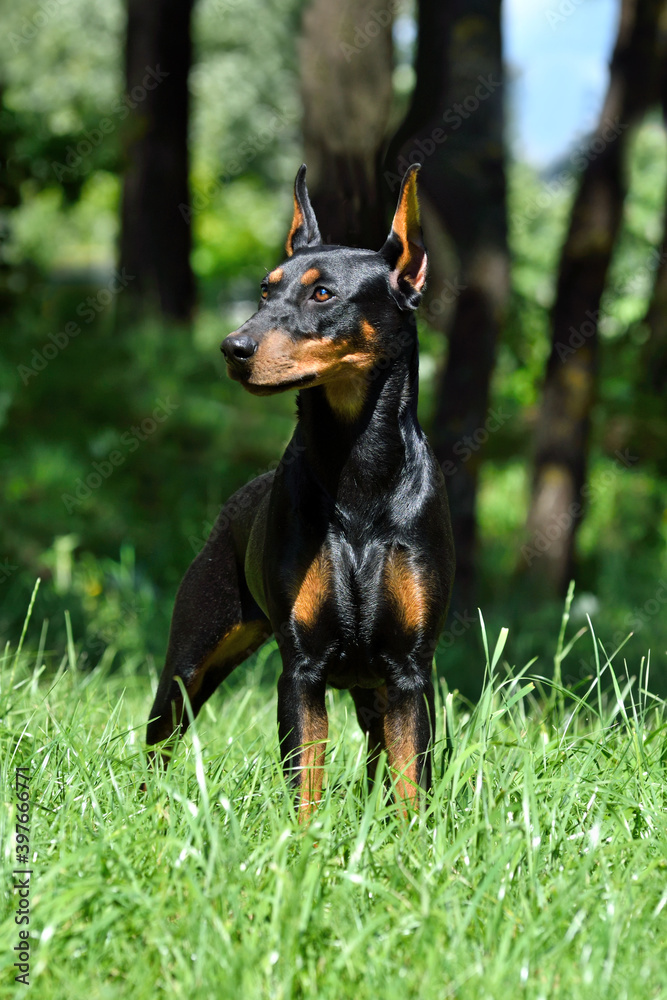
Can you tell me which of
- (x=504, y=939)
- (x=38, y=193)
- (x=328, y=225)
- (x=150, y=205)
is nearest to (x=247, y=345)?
(x=504, y=939)

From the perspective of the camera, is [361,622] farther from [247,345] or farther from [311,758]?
[247,345]

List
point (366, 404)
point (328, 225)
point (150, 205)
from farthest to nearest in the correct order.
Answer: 1. point (150, 205)
2. point (328, 225)
3. point (366, 404)

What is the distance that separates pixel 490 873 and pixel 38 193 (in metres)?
5.60

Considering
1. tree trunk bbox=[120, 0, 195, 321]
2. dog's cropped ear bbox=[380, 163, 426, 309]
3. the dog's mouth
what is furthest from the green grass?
tree trunk bbox=[120, 0, 195, 321]

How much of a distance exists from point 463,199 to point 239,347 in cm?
376

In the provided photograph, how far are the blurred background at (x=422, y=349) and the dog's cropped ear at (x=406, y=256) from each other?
5.27 feet

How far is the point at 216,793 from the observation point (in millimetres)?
2795
